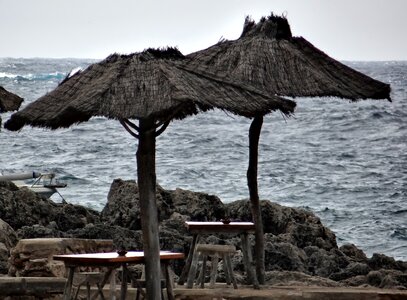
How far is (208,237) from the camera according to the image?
20.2 metres

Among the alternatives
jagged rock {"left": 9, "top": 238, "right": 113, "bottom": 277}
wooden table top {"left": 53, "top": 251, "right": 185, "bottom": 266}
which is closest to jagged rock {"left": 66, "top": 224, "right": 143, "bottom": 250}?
jagged rock {"left": 9, "top": 238, "right": 113, "bottom": 277}

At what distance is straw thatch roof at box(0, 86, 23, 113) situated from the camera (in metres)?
15.5

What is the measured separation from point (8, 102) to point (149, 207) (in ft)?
12.6

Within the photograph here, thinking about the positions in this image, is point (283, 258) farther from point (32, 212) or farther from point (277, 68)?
point (32, 212)

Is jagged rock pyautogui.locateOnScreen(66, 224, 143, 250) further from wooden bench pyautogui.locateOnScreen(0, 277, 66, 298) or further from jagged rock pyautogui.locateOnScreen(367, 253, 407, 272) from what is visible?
wooden bench pyautogui.locateOnScreen(0, 277, 66, 298)

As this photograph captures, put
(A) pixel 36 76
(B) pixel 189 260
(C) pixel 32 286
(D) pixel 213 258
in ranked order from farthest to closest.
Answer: (A) pixel 36 76 → (B) pixel 189 260 → (D) pixel 213 258 → (C) pixel 32 286

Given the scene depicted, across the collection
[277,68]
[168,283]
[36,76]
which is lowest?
[168,283]

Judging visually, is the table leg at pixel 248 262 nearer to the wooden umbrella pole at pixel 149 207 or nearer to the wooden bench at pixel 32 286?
the wooden bench at pixel 32 286

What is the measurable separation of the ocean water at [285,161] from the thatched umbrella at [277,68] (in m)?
14.8

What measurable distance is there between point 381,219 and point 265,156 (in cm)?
1567

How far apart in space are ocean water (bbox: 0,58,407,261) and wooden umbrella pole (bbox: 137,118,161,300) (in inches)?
752

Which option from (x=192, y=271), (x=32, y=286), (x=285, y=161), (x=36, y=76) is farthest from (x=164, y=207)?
(x=36, y=76)

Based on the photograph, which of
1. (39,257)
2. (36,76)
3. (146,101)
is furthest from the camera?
(36,76)

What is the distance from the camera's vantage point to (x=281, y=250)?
19.2m
